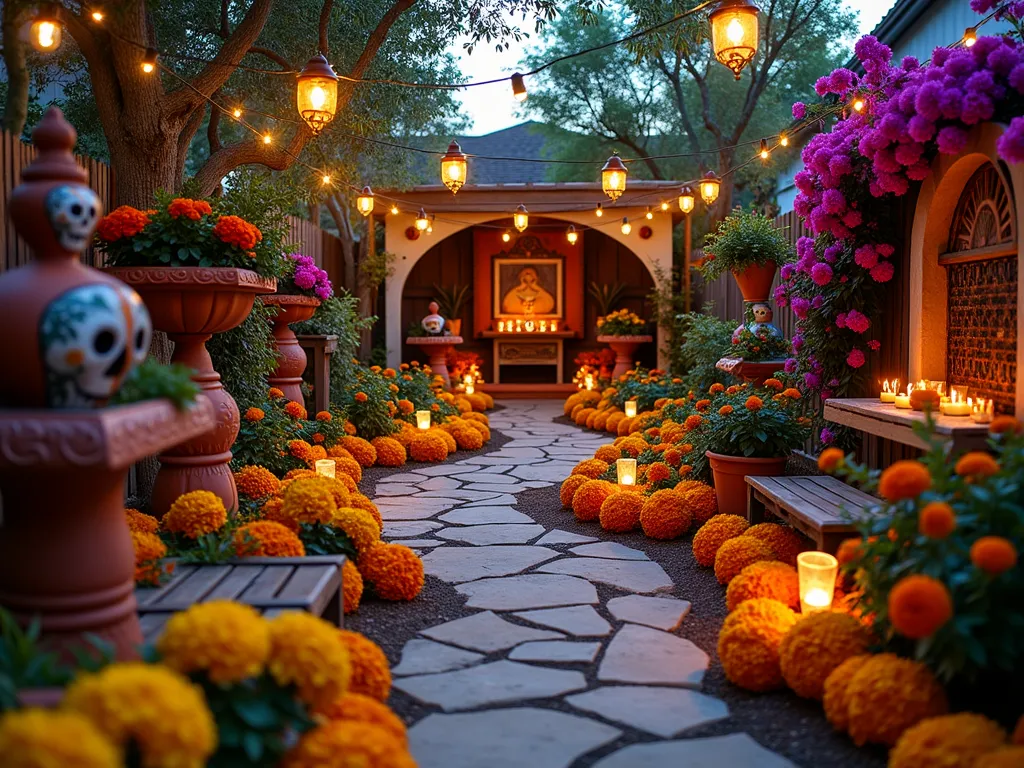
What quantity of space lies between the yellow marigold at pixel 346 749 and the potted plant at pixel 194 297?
2.46m

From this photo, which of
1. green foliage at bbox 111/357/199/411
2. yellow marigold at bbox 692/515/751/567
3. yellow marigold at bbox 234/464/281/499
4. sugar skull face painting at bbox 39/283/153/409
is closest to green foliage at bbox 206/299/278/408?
yellow marigold at bbox 234/464/281/499

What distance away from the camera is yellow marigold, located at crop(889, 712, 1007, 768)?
91.2 inches

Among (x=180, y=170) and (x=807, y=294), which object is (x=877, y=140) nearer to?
(x=807, y=294)

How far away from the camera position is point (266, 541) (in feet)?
12.2

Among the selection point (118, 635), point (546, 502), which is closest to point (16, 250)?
point (118, 635)

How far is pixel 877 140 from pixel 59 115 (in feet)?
11.9

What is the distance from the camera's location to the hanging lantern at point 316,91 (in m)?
5.11

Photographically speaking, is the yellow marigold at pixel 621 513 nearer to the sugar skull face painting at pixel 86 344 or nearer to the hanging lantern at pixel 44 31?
the sugar skull face painting at pixel 86 344

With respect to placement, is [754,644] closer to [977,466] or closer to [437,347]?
[977,466]

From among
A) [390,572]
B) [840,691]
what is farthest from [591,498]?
[840,691]

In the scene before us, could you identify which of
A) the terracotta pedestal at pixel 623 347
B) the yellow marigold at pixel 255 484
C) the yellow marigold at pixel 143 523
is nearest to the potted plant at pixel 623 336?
the terracotta pedestal at pixel 623 347

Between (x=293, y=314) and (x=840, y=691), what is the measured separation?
5.62 metres

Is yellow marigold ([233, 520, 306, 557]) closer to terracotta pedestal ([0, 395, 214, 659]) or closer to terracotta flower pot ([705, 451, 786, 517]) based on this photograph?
terracotta pedestal ([0, 395, 214, 659])

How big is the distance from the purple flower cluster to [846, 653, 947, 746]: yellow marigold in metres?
5.82
